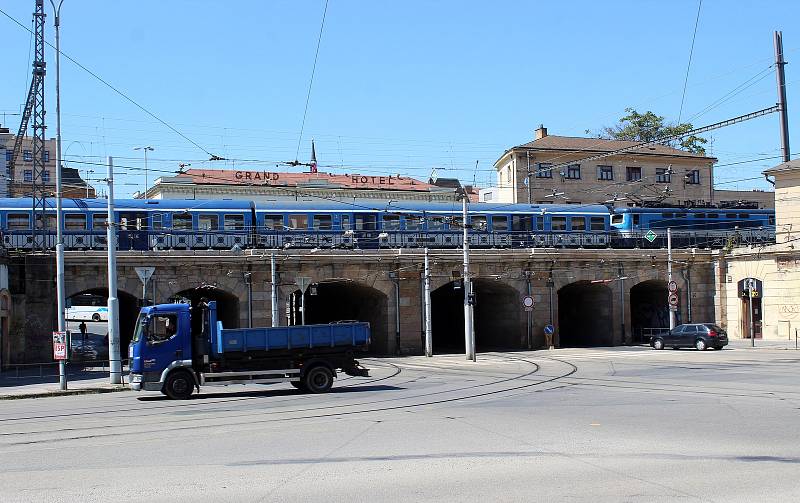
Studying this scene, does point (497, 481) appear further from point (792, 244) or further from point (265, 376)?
point (792, 244)

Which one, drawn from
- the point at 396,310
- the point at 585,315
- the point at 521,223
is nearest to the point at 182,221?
the point at 396,310

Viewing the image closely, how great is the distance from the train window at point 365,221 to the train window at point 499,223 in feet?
25.5

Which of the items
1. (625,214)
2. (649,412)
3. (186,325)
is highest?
(625,214)

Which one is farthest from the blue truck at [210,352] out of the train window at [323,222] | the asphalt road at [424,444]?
the train window at [323,222]

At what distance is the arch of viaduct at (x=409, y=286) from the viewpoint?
45.3 m

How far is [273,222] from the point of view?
4988 cm

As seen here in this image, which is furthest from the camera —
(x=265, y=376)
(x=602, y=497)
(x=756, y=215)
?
(x=756, y=215)

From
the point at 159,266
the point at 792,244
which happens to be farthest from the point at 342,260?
the point at 792,244

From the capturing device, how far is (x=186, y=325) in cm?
2534

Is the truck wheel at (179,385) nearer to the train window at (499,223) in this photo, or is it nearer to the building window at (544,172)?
the train window at (499,223)

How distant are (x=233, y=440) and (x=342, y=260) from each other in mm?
33508

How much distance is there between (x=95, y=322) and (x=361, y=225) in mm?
44414

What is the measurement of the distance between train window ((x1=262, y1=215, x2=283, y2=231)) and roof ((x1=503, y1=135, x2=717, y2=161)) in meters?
31.4

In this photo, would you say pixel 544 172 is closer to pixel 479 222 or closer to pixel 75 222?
pixel 479 222
